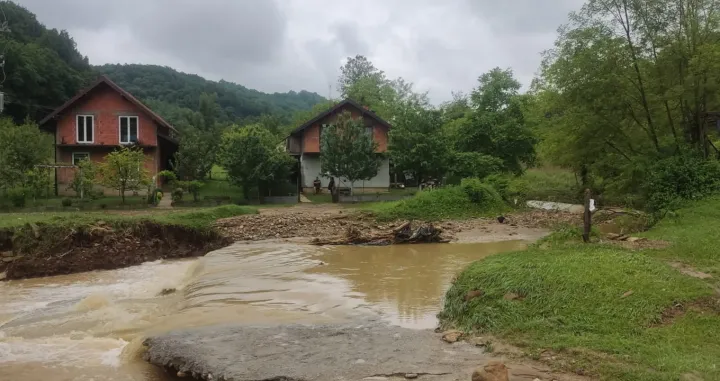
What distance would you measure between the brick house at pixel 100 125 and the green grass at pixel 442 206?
16.3m

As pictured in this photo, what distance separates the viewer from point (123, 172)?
90.5 ft

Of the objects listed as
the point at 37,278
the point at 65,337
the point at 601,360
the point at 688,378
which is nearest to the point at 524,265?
the point at 601,360

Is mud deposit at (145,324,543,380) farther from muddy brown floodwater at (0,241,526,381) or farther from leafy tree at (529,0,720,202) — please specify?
leafy tree at (529,0,720,202)

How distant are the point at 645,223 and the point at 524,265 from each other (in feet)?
34.6

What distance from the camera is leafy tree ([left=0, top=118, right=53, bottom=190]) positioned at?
2691 centimetres

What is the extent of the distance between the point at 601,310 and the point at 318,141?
29092 millimetres

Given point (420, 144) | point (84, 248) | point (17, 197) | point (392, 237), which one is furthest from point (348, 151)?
point (17, 197)

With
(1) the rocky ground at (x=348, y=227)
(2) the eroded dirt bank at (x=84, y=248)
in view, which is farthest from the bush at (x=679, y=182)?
(2) the eroded dirt bank at (x=84, y=248)

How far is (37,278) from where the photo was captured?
15695 mm

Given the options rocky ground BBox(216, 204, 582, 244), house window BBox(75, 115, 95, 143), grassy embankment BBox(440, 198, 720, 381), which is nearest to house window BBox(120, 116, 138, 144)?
house window BBox(75, 115, 95, 143)

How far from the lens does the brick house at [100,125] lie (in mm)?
33031

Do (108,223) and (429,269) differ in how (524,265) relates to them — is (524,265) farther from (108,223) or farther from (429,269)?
(108,223)

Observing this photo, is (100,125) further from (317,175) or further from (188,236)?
(188,236)

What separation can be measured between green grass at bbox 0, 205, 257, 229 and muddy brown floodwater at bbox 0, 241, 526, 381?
2374 mm
